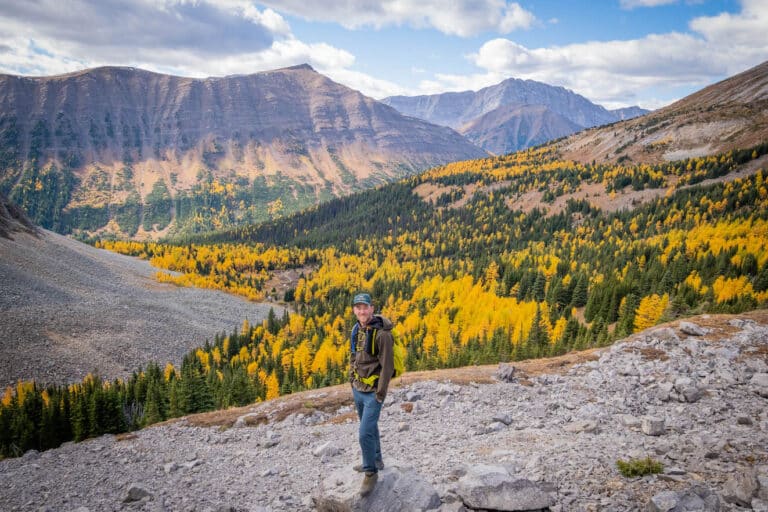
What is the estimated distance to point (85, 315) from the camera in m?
83.8

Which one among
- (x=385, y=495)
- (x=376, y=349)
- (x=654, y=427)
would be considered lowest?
(x=654, y=427)

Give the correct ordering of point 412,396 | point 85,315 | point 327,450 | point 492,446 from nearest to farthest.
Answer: point 492,446 < point 327,450 < point 412,396 < point 85,315

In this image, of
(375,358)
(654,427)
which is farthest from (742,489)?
(375,358)

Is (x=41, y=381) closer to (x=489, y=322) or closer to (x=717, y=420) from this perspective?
(x=489, y=322)

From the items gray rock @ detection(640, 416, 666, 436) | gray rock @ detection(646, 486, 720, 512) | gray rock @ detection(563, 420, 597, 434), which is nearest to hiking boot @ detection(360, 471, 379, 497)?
gray rock @ detection(646, 486, 720, 512)

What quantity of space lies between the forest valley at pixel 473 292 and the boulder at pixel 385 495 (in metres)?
38.8

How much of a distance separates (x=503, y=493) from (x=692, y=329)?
20700 millimetres

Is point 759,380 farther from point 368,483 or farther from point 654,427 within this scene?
point 368,483

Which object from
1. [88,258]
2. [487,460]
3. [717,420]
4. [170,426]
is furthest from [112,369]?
[717,420]

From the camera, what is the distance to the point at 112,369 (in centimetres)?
7038

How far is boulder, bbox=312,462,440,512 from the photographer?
10172mm

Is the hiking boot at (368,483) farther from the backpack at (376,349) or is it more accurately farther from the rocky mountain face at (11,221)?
the rocky mountain face at (11,221)

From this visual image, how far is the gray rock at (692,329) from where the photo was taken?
23308mm

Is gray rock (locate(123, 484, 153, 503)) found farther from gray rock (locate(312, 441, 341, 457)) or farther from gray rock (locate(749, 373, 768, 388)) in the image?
gray rock (locate(749, 373, 768, 388))
